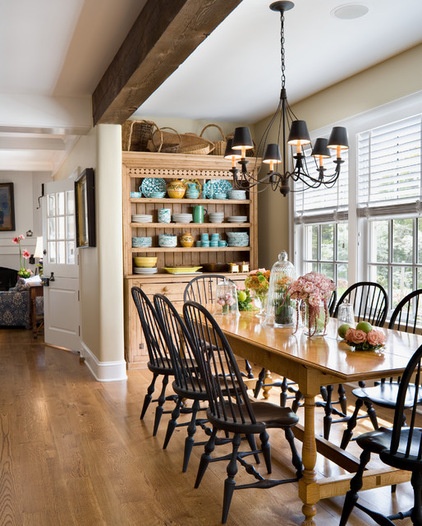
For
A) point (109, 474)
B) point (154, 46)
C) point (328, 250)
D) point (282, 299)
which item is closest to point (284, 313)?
point (282, 299)

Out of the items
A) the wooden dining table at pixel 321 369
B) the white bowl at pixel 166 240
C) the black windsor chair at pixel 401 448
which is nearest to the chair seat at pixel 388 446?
the black windsor chair at pixel 401 448

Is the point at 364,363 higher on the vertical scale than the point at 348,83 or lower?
lower

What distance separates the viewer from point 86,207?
5.62 m

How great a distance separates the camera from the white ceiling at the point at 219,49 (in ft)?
11.7

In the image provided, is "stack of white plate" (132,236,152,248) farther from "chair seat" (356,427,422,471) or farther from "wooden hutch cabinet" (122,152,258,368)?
"chair seat" (356,427,422,471)

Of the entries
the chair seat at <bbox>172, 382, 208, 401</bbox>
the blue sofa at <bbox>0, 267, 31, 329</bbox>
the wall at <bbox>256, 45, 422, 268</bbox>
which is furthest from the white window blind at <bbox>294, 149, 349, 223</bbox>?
the blue sofa at <bbox>0, 267, 31, 329</bbox>

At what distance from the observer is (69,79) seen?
16.0 ft

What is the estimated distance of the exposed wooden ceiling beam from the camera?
8.93ft

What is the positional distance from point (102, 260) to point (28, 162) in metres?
4.89

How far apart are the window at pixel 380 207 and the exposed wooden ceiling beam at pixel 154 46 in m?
1.92

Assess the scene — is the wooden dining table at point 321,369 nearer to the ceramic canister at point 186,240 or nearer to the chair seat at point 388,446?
the chair seat at point 388,446

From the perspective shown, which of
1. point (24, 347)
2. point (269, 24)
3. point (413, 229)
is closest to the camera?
point (269, 24)

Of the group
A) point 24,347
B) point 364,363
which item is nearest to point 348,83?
point 364,363

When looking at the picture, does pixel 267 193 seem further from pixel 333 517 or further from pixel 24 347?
pixel 333 517
